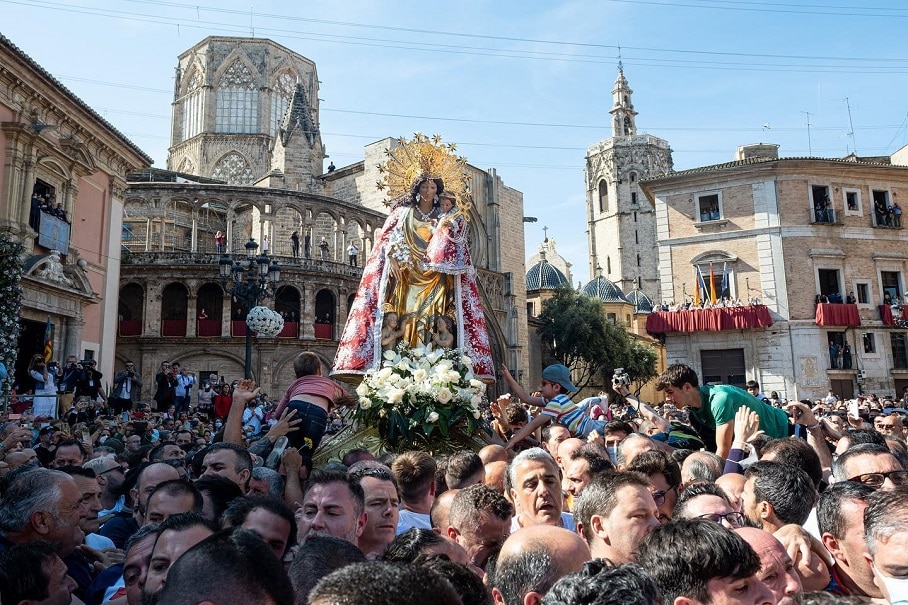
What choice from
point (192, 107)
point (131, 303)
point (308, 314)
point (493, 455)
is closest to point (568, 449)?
point (493, 455)

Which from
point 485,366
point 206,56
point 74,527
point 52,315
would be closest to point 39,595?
point 74,527

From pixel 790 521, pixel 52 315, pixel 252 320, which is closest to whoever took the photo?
pixel 790 521

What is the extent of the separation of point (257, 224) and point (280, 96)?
674 inches

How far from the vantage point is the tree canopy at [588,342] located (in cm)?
4475

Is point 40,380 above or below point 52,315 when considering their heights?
below

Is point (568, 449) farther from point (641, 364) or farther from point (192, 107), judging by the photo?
point (192, 107)

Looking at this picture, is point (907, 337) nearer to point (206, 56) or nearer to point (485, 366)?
point (485, 366)

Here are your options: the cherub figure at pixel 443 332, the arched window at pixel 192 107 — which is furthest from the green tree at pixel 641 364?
the cherub figure at pixel 443 332

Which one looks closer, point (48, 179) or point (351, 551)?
point (351, 551)

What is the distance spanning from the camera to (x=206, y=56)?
51.7 metres

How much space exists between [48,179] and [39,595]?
69.0ft

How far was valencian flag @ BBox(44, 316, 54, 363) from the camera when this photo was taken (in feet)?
62.4

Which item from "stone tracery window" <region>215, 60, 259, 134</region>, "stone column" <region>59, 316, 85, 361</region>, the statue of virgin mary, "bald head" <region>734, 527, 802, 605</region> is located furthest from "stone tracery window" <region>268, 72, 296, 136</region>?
"bald head" <region>734, 527, 802, 605</region>

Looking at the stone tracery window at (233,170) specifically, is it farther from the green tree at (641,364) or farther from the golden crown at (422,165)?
the golden crown at (422,165)
